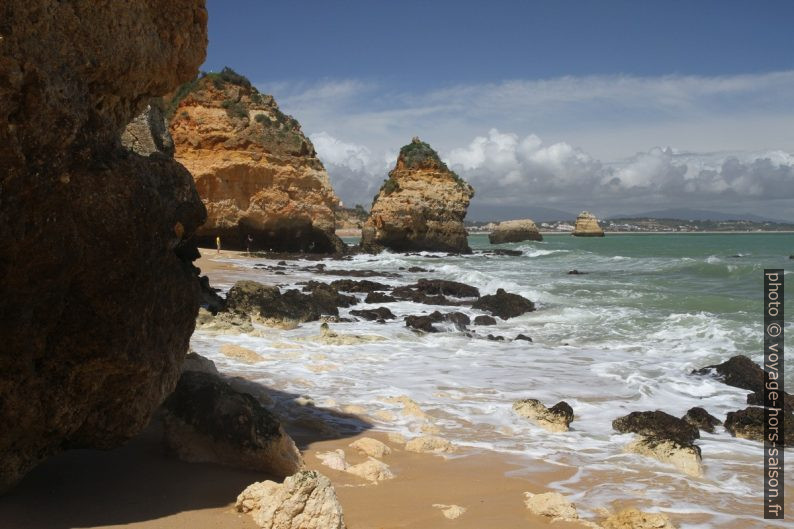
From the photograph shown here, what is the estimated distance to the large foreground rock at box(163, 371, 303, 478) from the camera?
14.3 ft

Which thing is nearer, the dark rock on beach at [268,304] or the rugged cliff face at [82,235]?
the rugged cliff face at [82,235]

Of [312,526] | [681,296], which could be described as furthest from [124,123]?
[681,296]

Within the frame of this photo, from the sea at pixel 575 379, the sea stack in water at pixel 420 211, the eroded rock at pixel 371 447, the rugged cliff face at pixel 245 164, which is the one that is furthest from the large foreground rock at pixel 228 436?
the sea stack in water at pixel 420 211

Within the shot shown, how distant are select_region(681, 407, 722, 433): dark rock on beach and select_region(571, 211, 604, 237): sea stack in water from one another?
320ft

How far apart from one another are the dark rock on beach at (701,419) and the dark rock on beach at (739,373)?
2.07m

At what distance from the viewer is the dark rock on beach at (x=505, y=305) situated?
16000 millimetres

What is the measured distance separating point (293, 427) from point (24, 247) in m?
3.24

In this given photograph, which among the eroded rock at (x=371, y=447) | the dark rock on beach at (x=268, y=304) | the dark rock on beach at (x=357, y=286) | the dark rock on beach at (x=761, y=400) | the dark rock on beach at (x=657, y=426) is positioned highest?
the dark rock on beach at (x=268, y=304)

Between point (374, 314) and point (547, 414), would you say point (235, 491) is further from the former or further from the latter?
point (374, 314)

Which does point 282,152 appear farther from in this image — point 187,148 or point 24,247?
point 24,247

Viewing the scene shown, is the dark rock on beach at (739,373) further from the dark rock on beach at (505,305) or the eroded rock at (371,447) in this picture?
the dark rock on beach at (505,305)

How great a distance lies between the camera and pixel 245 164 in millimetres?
31750

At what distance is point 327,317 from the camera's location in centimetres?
1354

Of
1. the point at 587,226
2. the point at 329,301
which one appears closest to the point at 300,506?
the point at 329,301
